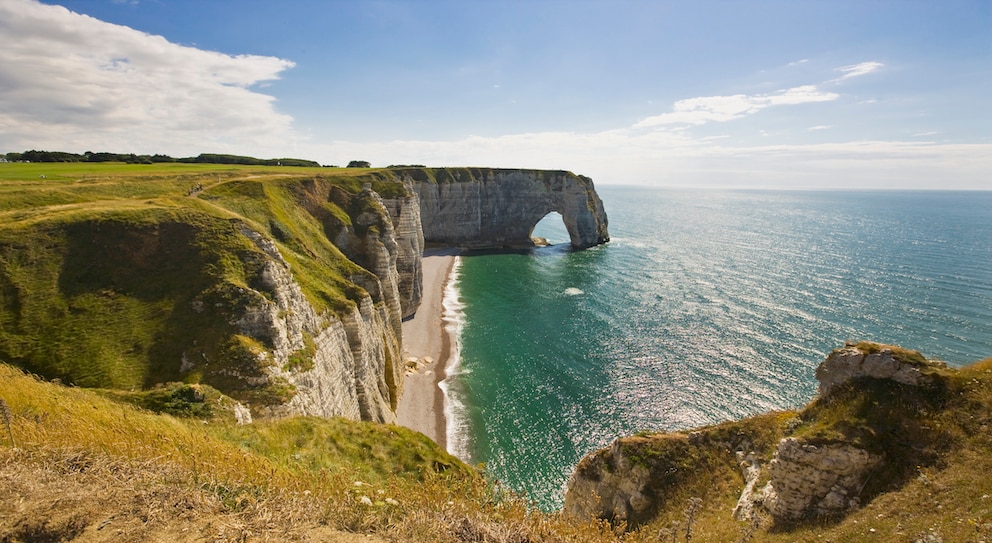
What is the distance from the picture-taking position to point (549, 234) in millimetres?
162750

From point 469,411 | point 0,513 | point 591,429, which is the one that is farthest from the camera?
point 469,411

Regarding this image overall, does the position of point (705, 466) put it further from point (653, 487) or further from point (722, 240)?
point (722, 240)

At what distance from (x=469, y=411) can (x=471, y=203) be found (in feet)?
291

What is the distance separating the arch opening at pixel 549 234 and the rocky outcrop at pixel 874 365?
116 metres

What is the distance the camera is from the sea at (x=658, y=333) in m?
42.1

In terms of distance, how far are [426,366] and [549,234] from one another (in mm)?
116316

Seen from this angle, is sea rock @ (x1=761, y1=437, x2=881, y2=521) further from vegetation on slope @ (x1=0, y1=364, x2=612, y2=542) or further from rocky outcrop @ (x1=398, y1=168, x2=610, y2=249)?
rocky outcrop @ (x1=398, y1=168, x2=610, y2=249)

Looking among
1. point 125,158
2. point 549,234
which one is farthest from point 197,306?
point 549,234

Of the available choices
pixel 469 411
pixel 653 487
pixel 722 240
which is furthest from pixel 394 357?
pixel 722 240

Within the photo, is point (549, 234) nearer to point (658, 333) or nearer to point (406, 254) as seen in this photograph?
point (406, 254)

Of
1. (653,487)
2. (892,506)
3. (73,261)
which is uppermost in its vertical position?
(73,261)

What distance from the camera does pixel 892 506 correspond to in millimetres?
13109

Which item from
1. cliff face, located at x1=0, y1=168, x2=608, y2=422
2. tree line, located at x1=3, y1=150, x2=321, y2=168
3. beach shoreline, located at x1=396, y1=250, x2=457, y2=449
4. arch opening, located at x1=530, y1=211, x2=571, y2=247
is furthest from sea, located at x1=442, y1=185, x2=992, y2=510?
tree line, located at x1=3, y1=150, x2=321, y2=168

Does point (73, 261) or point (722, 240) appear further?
point (722, 240)
